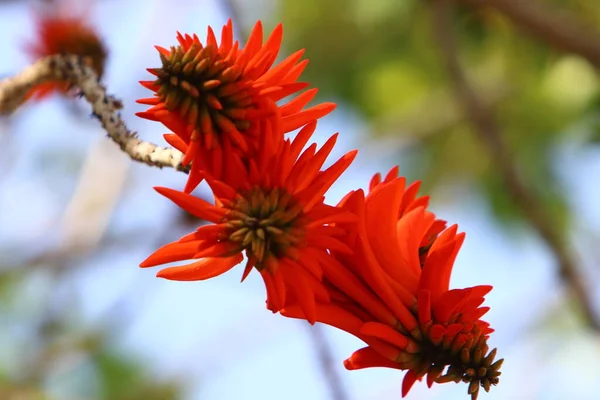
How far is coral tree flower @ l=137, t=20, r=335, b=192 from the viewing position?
1.97 feet

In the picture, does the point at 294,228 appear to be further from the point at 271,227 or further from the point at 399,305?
the point at 399,305

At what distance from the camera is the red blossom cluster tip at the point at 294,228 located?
1.97 ft

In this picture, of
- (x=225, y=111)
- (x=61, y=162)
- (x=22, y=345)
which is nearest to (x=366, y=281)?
(x=225, y=111)

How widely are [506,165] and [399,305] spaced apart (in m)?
1.49

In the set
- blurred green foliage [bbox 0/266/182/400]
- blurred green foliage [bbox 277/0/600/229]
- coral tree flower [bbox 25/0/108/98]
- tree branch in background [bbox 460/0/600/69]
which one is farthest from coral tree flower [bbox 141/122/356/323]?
blurred green foliage [bbox 277/0/600/229]

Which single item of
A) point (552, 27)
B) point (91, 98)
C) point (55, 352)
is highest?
point (552, 27)

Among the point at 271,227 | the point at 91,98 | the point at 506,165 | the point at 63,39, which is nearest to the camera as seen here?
the point at 271,227

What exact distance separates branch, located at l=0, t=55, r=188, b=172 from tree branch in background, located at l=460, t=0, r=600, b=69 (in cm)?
134

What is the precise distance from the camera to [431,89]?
403cm

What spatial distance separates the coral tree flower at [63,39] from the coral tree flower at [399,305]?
0.57 meters

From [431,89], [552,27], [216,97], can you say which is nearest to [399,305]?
[216,97]

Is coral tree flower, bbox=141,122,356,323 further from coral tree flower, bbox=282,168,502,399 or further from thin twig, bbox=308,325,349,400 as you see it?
thin twig, bbox=308,325,349,400

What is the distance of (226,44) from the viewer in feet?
2.10

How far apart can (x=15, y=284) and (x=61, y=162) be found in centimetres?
86
